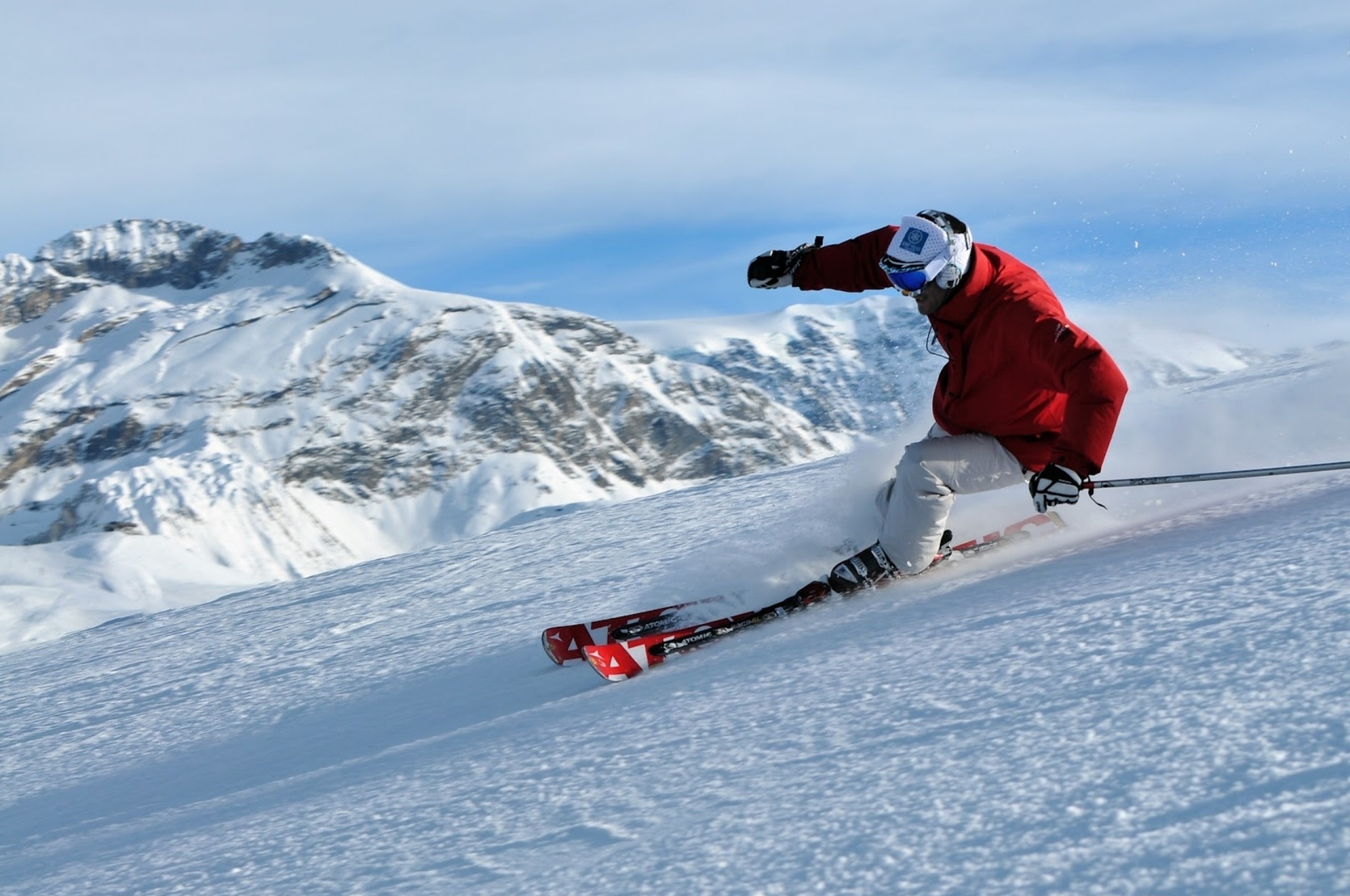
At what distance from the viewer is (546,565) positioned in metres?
8.16

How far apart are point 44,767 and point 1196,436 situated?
5508 millimetres

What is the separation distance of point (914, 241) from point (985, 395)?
0.68 metres

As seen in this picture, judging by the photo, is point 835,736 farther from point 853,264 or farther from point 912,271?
point 853,264

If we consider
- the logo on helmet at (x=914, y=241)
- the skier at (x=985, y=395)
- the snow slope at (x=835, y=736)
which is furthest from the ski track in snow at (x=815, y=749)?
the logo on helmet at (x=914, y=241)

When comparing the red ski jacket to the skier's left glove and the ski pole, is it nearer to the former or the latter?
the skier's left glove

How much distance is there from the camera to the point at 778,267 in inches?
222

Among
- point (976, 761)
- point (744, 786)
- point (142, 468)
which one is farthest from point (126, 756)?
point (142, 468)

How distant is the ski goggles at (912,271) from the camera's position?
445cm

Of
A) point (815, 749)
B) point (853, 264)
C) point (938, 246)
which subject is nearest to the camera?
point (815, 749)

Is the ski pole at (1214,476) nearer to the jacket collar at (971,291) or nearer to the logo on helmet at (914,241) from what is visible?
the jacket collar at (971,291)

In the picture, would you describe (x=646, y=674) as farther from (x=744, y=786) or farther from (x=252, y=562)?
(x=252, y=562)

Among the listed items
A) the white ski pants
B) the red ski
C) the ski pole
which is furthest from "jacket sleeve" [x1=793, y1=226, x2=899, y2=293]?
the red ski

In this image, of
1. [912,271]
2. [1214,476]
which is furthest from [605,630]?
[1214,476]

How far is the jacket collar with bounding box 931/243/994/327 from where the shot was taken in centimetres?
450
